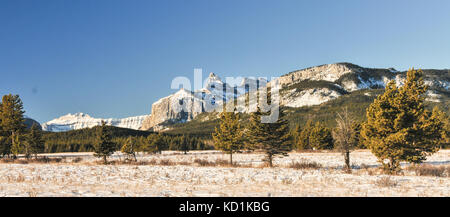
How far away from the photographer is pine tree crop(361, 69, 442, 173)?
22.8 metres

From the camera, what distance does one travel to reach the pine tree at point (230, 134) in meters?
39.8

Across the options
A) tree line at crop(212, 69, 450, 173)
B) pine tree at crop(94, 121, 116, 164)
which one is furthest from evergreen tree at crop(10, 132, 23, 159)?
tree line at crop(212, 69, 450, 173)

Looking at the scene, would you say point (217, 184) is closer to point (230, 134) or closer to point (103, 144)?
point (230, 134)

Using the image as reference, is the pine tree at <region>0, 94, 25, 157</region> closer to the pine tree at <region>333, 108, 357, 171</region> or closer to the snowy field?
the snowy field

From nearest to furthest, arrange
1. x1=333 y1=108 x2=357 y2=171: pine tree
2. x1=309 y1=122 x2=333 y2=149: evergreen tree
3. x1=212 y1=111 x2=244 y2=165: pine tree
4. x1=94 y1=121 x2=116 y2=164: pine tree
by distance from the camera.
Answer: x1=333 y1=108 x2=357 y2=171: pine tree, x1=212 y1=111 x2=244 y2=165: pine tree, x1=94 y1=121 x2=116 y2=164: pine tree, x1=309 y1=122 x2=333 y2=149: evergreen tree

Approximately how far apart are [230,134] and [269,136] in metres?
10.1

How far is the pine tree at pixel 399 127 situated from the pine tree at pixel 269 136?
30.9 feet

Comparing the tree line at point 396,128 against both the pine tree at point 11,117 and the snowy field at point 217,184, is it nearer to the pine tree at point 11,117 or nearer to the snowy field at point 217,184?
the snowy field at point 217,184

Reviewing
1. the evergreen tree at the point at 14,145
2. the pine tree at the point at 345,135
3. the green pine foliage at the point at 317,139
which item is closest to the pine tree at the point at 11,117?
the evergreen tree at the point at 14,145

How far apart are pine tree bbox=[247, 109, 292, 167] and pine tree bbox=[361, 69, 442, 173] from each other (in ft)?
30.9

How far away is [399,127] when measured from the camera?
2317cm

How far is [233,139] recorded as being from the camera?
39.8 meters

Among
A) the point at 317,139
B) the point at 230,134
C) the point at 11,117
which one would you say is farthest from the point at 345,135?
the point at 317,139
